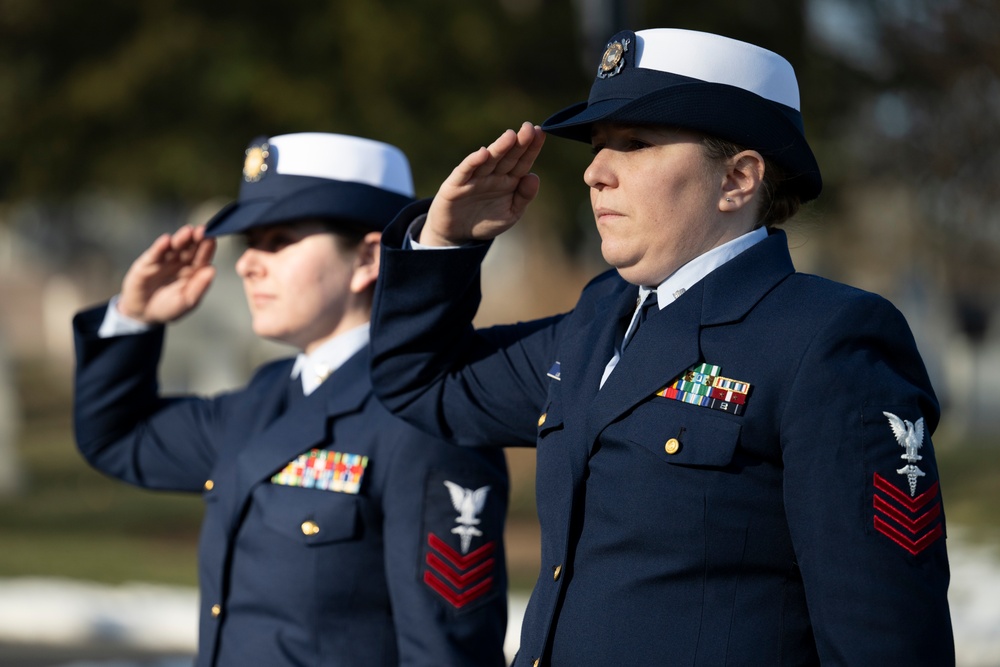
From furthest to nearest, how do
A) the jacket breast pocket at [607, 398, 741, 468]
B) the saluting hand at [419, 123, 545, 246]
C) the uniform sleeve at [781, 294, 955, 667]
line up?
the saluting hand at [419, 123, 545, 246], the jacket breast pocket at [607, 398, 741, 468], the uniform sleeve at [781, 294, 955, 667]

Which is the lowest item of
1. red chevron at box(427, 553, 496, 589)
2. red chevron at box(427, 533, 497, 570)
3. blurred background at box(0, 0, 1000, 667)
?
red chevron at box(427, 553, 496, 589)

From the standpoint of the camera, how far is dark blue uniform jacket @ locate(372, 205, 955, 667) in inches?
85.7

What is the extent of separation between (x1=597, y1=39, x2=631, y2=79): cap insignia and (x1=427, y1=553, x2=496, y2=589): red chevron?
45.2 inches

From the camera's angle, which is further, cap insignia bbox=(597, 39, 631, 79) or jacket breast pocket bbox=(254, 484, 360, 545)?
jacket breast pocket bbox=(254, 484, 360, 545)

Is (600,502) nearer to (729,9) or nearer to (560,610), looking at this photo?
(560,610)

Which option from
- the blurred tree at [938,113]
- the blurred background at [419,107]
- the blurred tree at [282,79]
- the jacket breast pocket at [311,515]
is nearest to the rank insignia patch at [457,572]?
the jacket breast pocket at [311,515]

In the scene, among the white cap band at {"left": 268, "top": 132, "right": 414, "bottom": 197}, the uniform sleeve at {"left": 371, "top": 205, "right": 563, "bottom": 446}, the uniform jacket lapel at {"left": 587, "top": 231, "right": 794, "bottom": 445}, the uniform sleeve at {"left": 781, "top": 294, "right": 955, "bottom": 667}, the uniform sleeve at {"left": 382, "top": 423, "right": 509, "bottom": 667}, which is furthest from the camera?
the white cap band at {"left": 268, "top": 132, "right": 414, "bottom": 197}

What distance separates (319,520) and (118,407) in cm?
103

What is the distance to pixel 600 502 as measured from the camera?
242 centimetres

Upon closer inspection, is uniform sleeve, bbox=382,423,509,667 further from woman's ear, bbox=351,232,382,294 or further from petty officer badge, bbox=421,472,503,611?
woman's ear, bbox=351,232,382,294

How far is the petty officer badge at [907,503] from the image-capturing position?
85.7 inches

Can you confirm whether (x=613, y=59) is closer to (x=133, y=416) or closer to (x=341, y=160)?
(x=341, y=160)

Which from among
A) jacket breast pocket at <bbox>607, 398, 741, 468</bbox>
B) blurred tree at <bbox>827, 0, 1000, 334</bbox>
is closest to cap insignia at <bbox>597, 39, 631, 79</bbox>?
jacket breast pocket at <bbox>607, 398, 741, 468</bbox>

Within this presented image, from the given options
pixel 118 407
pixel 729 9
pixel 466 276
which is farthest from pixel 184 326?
pixel 466 276
